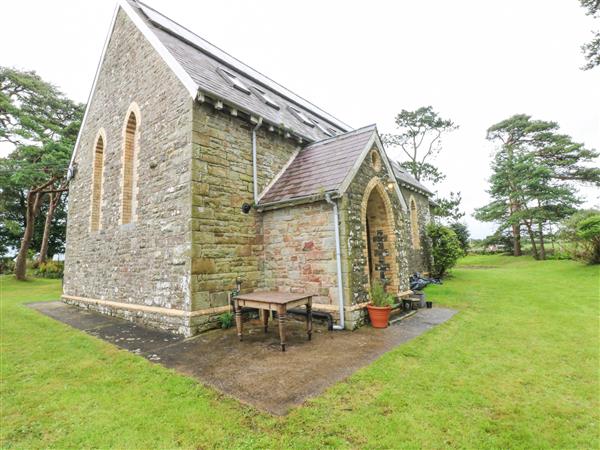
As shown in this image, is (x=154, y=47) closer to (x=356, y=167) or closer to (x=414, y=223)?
(x=356, y=167)

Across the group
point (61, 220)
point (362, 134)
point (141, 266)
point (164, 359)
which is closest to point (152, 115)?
point (141, 266)

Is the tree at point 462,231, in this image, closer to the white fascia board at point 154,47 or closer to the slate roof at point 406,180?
the slate roof at point 406,180

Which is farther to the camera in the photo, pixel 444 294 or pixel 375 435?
pixel 444 294

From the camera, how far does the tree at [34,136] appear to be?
58.0 feet

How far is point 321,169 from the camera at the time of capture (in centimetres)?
807

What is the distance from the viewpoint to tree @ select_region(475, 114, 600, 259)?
22.9 meters

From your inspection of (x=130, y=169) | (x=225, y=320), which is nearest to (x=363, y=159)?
(x=225, y=320)

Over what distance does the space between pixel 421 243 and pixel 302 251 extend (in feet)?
37.8

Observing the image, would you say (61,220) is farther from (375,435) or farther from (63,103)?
(375,435)

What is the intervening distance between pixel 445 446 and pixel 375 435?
68cm

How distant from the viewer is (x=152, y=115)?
27.5 feet

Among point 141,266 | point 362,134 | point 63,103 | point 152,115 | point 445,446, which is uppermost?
point 63,103

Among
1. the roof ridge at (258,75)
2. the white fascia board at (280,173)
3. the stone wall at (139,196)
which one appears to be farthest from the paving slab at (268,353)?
the roof ridge at (258,75)

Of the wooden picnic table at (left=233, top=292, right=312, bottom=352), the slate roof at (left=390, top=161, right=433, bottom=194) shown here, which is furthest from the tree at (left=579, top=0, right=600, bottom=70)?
the wooden picnic table at (left=233, top=292, right=312, bottom=352)
